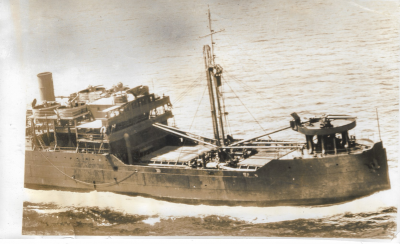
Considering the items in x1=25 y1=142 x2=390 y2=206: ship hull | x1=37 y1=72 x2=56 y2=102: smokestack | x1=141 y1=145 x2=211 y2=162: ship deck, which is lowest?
x1=25 y1=142 x2=390 y2=206: ship hull

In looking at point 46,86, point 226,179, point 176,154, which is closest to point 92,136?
point 46,86

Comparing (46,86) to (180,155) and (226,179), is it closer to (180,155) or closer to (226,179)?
(180,155)

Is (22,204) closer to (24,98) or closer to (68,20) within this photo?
(24,98)

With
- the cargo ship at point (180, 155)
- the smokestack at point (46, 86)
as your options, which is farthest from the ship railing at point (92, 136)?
the smokestack at point (46, 86)

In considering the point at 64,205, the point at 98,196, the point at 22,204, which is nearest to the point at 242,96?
the point at 98,196

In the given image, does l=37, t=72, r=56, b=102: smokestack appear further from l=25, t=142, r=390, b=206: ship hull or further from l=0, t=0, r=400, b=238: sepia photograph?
l=25, t=142, r=390, b=206: ship hull

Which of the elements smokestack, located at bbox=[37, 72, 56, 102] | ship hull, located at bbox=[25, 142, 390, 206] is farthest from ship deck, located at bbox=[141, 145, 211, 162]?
smokestack, located at bbox=[37, 72, 56, 102]
